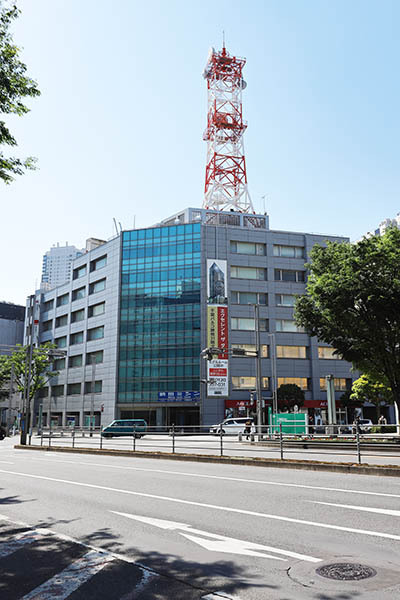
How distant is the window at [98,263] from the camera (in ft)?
238

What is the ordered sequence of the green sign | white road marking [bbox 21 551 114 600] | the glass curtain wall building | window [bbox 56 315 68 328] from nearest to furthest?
white road marking [bbox 21 551 114 600]
the green sign
the glass curtain wall building
window [bbox 56 315 68 328]

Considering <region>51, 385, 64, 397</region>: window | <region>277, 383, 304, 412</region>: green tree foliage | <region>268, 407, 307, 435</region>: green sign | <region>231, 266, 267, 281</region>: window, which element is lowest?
<region>268, 407, 307, 435</region>: green sign

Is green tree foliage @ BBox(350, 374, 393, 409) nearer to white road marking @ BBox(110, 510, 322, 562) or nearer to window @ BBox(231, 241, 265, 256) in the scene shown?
window @ BBox(231, 241, 265, 256)

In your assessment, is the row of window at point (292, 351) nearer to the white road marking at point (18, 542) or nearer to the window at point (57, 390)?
the window at point (57, 390)

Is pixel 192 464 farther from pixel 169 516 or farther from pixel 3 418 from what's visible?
pixel 3 418

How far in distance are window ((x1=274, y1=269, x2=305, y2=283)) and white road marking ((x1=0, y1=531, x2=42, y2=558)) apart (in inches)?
2351

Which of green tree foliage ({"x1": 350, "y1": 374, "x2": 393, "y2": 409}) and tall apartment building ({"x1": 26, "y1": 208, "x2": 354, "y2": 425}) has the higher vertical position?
tall apartment building ({"x1": 26, "y1": 208, "x2": 354, "y2": 425})

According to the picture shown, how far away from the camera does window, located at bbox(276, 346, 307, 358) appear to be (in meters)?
62.5

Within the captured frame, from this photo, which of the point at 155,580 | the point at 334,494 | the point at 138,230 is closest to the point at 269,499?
the point at 334,494

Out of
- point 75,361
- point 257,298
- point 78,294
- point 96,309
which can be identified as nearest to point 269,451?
point 257,298

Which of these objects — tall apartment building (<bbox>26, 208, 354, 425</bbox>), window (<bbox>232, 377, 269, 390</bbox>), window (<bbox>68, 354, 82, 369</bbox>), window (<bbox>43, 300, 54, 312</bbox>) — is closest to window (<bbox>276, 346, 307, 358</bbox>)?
tall apartment building (<bbox>26, 208, 354, 425</bbox>)

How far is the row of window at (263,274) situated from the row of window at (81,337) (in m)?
20.9

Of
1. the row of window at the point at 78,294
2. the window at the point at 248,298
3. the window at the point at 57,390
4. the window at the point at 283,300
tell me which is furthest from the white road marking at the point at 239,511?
the window at the point at 57,390

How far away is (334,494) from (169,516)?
12.0 feet
